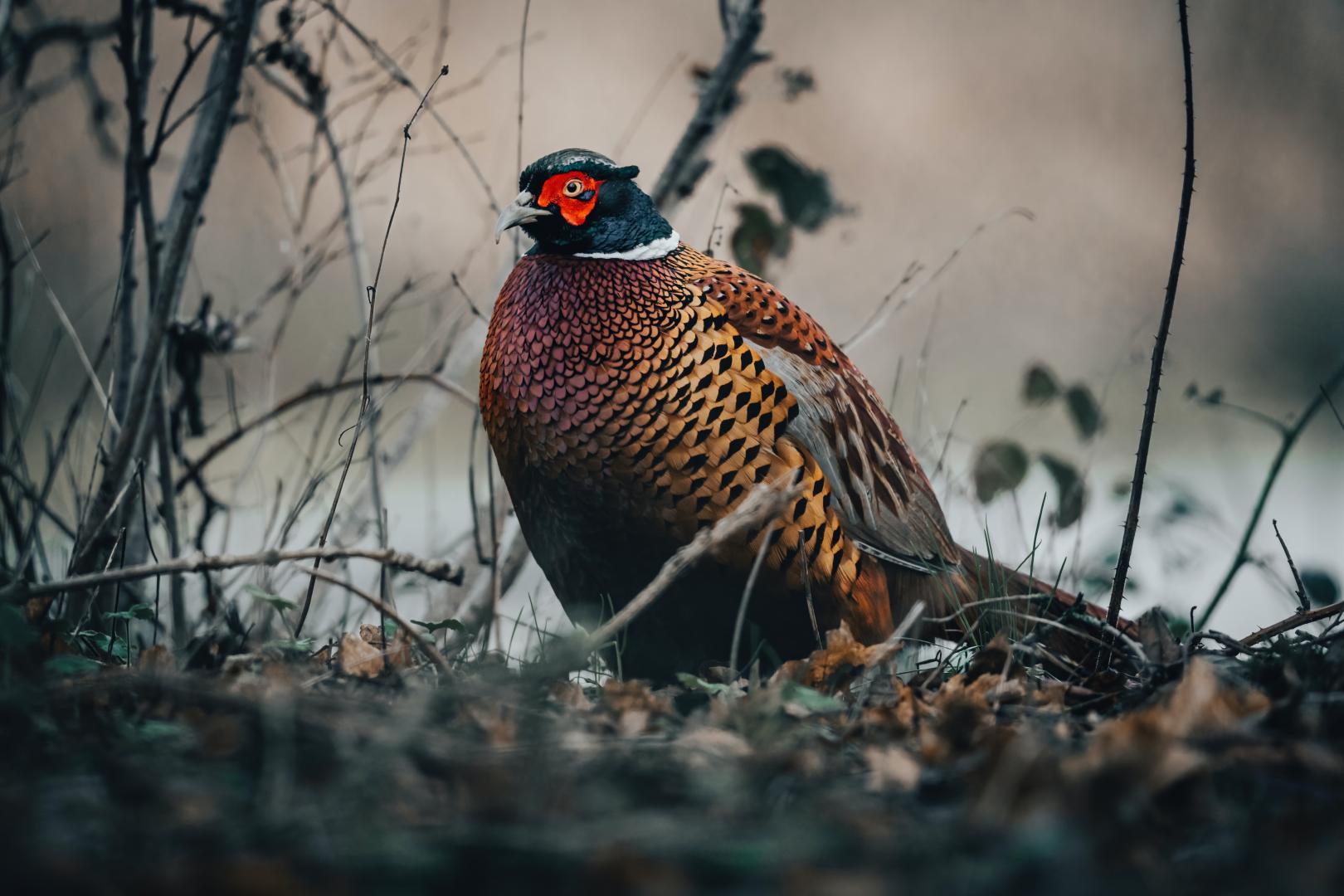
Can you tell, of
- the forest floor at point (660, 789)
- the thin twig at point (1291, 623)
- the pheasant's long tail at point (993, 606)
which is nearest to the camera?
the forest floor at point (660, 789)

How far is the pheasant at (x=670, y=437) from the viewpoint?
262 cm

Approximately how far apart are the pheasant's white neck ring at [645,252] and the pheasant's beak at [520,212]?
0.49 feet

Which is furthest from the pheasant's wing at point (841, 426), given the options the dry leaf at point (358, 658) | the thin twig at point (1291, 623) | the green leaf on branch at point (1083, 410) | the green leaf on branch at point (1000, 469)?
the dry leaf at point (358, 658)

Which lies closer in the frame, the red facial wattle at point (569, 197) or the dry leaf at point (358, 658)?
the dry leaf at point (358, 658)

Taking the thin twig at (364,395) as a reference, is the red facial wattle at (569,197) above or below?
above

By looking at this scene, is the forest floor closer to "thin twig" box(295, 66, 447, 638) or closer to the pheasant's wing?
"thin twig" box(295, 66, 447, 638)

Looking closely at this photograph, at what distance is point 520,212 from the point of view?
2.84m

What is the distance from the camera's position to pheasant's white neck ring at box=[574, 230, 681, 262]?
289 centimetres

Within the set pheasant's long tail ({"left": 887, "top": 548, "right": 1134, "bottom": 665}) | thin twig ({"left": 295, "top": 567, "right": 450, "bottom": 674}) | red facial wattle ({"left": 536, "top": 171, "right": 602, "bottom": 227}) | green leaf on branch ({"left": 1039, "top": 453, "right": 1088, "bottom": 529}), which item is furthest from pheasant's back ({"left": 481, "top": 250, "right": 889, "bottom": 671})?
green leaf on branch ({"left": 1039, "top": 453, "right": 1088, "bottom": 529})

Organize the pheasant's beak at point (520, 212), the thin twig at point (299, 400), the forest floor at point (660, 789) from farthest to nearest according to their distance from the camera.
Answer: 1. the thin twig at point (299, 400)
2. the pheasant's beak at point (520, 212)
3. the forest floor at point (660, 789)

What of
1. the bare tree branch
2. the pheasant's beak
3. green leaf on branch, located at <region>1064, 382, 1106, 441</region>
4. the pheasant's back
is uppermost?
the bare tree branch

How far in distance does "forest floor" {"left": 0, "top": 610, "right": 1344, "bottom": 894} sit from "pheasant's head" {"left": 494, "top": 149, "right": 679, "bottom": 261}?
135 cm

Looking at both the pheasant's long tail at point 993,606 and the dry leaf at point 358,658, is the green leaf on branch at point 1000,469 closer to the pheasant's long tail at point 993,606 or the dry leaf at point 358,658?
the pheasant's long tail at point 993,606

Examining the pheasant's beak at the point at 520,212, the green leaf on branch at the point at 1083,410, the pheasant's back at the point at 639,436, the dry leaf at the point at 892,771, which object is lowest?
the dry leaf at the point at 892,771
